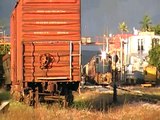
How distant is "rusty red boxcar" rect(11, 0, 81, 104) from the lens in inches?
770

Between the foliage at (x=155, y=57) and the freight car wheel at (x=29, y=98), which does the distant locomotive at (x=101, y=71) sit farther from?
the freight car wheel at (x=29, y=98)

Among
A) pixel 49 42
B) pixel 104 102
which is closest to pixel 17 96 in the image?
pixel 49 42

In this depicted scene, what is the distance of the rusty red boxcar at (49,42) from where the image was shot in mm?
19562

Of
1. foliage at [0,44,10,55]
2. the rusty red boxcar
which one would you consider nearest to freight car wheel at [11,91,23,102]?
the rusty red boxcar

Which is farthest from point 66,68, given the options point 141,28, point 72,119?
point 141,28

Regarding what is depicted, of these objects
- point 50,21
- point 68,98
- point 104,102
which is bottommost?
point 104,102

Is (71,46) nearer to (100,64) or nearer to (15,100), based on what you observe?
(15,100)

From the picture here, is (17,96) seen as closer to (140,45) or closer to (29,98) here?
(29,98)

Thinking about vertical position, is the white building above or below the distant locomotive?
above

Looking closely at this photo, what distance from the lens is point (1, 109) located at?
14164 mm

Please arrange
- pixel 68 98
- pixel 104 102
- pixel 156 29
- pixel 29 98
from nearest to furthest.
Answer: pixel 29 98 → pixel 68 98 → pixel 104 102 → pixel 156 29

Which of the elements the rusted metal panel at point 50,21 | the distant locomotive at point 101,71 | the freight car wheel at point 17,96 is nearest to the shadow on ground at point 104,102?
the freight car wheel at point 17,96

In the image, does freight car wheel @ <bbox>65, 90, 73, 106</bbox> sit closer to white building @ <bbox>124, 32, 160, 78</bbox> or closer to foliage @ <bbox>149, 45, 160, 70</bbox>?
foliage @ <bbox>149, 45, 160, 70</bbox>

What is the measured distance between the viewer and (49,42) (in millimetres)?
19641
